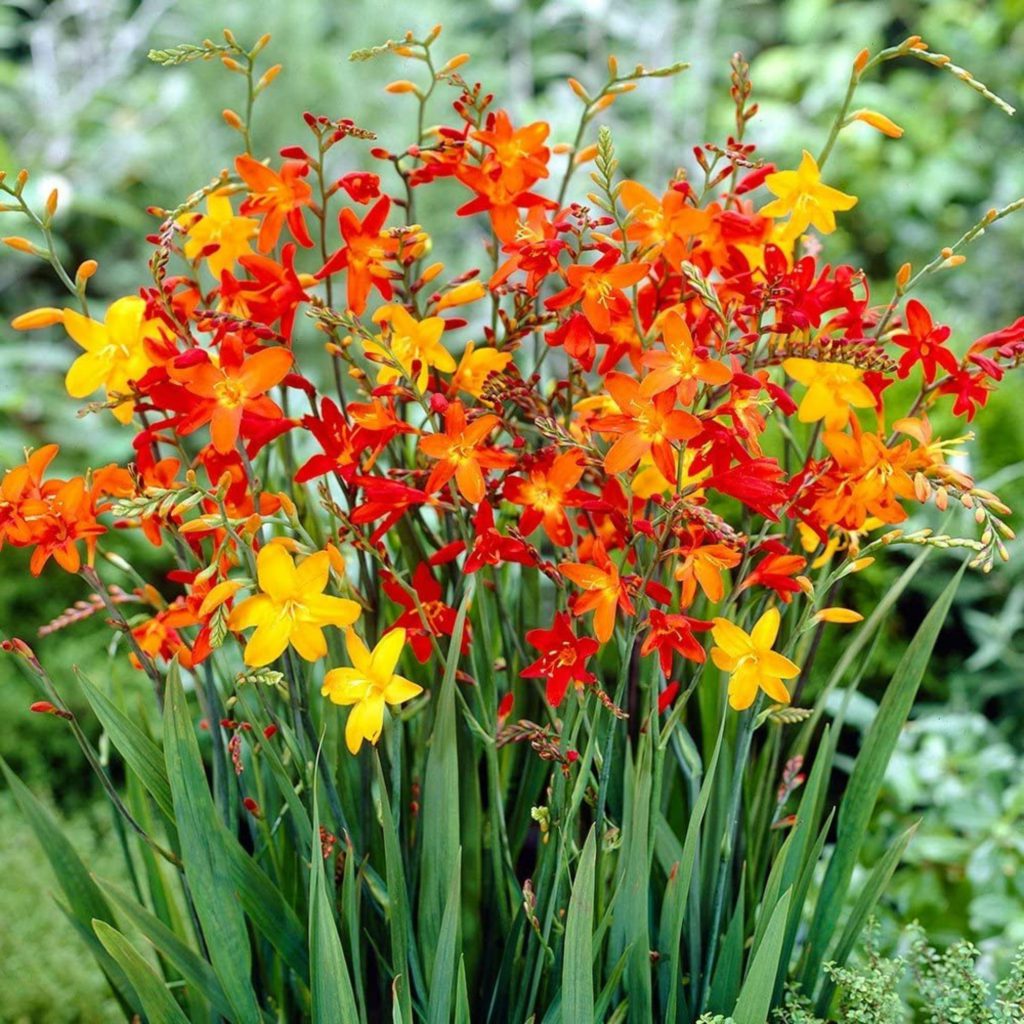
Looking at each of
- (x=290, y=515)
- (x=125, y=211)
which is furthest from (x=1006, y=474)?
(x=125, y=211)

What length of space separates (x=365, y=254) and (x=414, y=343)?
0.07m

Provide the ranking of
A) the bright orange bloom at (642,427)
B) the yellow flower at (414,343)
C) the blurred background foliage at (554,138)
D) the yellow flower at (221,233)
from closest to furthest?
the bright orange bloom at (642,427) < the yellow flower at (414,343) < the yellow flower at (221,233) < the blurred background foliage at (554,138)

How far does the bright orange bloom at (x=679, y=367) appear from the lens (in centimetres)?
79

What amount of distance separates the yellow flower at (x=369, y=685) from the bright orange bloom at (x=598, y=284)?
0.25 meters

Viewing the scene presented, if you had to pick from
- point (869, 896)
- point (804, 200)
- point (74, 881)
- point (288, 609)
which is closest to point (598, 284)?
point (804, 200)

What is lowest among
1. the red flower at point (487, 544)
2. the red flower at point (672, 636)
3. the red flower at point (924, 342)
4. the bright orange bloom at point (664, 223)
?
the red flower at point (672, 636)

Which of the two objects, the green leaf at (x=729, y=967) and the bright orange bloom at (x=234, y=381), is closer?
the bright orange bloom at (x=234, y=381)

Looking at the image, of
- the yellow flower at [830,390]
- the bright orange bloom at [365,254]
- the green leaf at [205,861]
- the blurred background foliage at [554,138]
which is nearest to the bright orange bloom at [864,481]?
the yellow flower at [830,390]

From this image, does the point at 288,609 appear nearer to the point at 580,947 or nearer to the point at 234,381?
the point at 234,381

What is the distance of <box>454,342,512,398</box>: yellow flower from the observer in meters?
0.90

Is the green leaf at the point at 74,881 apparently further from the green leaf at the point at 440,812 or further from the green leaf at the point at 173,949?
the green leaf at the point at 440,812

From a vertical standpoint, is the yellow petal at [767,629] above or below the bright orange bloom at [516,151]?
below

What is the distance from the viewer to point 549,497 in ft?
2.87

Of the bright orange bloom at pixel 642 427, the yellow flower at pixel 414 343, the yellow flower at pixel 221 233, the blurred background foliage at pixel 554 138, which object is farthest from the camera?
the blurred background foliage at pixel 554 138
